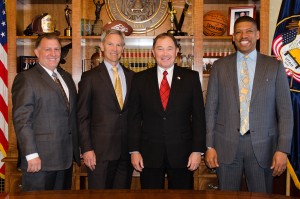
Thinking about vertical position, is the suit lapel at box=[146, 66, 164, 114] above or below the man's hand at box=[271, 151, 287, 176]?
above

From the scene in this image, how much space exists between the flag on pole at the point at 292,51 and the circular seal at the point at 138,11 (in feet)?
4.13

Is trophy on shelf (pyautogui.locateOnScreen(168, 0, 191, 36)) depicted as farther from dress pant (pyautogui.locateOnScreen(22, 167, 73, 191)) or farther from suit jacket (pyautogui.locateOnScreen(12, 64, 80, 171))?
dress pant (pyautogui.locateOnScreen(22, 167, 73, 191))

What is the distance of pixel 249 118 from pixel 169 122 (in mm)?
558

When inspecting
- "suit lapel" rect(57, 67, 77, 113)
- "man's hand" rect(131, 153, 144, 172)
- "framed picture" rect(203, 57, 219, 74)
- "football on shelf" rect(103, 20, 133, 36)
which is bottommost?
"man's hand" rect(131, 153, 144, 172)

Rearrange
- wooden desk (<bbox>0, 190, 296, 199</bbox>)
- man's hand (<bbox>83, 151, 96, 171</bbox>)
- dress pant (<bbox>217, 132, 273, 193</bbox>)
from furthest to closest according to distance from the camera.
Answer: man's hand (<bbox>83, 151, 96, 171</bbox>)
dress pant (<bbox>217, 132, 273, 193</bbox>)
wooden desk (<bbox>0, 190, 296, 199</bbox>)

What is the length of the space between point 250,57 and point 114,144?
3.90 feet

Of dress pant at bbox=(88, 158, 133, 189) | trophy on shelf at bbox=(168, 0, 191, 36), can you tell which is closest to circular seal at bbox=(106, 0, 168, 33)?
trophy on shelf at bbox=(168, 0, 191, 36)

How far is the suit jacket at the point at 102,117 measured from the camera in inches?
113

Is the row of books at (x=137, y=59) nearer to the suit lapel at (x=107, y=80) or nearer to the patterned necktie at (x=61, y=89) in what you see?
the suit lapel at (x=107, y=80)

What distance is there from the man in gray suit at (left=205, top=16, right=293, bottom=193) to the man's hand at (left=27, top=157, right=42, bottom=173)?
118 cm

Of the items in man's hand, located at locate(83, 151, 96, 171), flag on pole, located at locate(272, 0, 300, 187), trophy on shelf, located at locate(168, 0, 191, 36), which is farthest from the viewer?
trophy on shelf, located at locate(168, 0, 191, 36)

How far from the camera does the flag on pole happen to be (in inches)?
146

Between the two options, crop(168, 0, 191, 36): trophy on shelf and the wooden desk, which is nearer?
the wooden desk

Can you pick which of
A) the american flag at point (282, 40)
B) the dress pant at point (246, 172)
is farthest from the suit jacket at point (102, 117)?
the american flag at point (282, 40)
